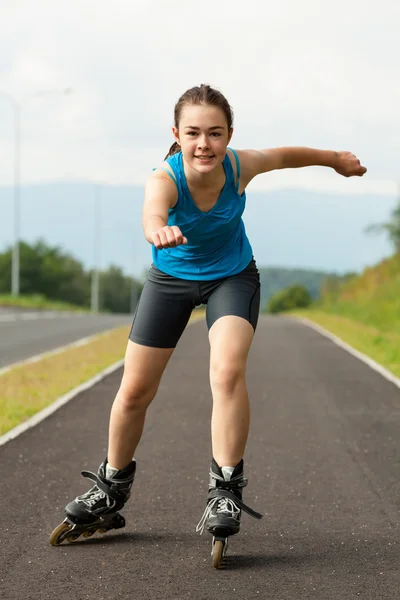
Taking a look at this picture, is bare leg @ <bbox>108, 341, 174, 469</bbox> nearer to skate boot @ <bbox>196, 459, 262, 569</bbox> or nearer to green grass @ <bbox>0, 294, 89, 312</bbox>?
skate boot @ <bbox>196, 459, 262, 569</bbox>

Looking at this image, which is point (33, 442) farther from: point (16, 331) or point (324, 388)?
point (16, 331)

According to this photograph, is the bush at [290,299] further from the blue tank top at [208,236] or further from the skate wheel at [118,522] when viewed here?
the blue tank top at [208,236]

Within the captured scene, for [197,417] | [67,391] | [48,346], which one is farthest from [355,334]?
[197,417]

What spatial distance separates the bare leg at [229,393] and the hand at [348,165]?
3.78 ft

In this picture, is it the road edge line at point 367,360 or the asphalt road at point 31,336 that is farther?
the asphalt road at point 31,336

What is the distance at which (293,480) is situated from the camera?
657cm

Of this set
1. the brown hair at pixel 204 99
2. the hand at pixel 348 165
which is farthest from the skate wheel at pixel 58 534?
the hand at pixel 348 165

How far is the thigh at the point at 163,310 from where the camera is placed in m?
4.79

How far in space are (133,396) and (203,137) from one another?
1248 millimetres

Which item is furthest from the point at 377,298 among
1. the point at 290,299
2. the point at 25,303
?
the point at 290,299

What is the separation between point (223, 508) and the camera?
454 centimetres

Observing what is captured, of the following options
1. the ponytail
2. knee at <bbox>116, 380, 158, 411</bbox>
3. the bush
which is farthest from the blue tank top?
the bush

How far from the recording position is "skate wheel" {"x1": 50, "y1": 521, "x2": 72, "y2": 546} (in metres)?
4.86

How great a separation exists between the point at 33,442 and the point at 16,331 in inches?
649
